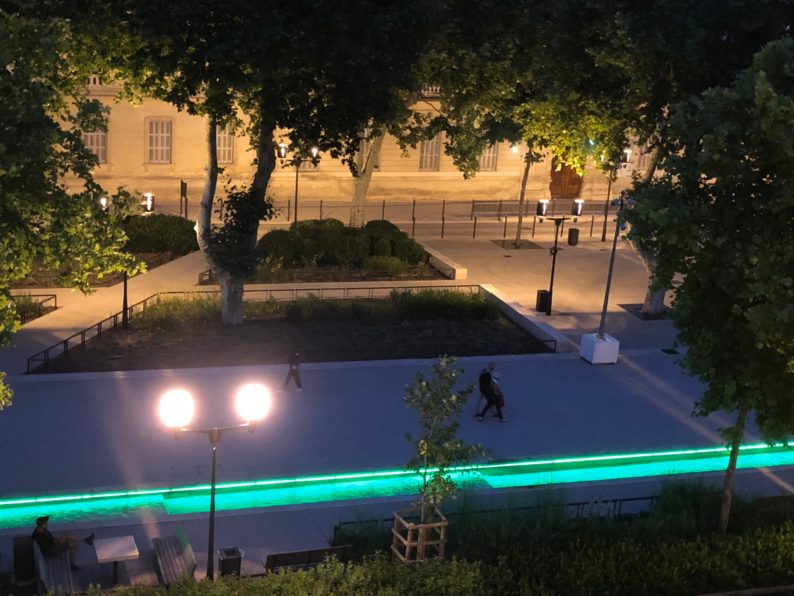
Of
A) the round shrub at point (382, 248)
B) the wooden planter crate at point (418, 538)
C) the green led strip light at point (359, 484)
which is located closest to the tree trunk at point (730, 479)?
the green led strip light at point (359, 484)

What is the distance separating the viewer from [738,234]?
50.6 ft

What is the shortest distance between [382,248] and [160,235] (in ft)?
21.4

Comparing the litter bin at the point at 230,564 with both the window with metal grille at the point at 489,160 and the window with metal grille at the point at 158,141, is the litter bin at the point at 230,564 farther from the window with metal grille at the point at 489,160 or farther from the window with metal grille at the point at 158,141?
the window with metal grille at the point at 489,160

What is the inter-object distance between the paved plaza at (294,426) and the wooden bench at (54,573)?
44 centimetres

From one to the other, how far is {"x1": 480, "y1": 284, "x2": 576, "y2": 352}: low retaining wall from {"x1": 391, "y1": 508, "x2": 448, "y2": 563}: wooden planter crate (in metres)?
11.2

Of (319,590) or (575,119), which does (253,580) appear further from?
(575,119)

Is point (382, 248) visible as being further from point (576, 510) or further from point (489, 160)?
point (576, 510)

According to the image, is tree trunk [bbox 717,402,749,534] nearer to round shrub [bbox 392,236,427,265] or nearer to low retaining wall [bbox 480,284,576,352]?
low retaining wall [bbox 480,284,576,352]

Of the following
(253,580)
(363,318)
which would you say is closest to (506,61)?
(363,318)

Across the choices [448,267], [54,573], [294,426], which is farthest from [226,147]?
[54,573]

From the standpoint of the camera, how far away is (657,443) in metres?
21.8

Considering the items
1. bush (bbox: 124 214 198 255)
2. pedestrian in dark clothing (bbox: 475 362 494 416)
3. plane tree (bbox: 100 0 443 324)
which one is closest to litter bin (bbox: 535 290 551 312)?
plane tree (bbox: 100 0 443 324)

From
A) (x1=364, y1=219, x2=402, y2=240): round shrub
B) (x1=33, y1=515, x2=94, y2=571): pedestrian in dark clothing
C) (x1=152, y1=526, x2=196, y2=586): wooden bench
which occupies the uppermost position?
(x1=364, y1=219, x2=402, y2=240): round shrub

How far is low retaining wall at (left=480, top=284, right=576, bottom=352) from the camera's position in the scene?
88.3 ft
